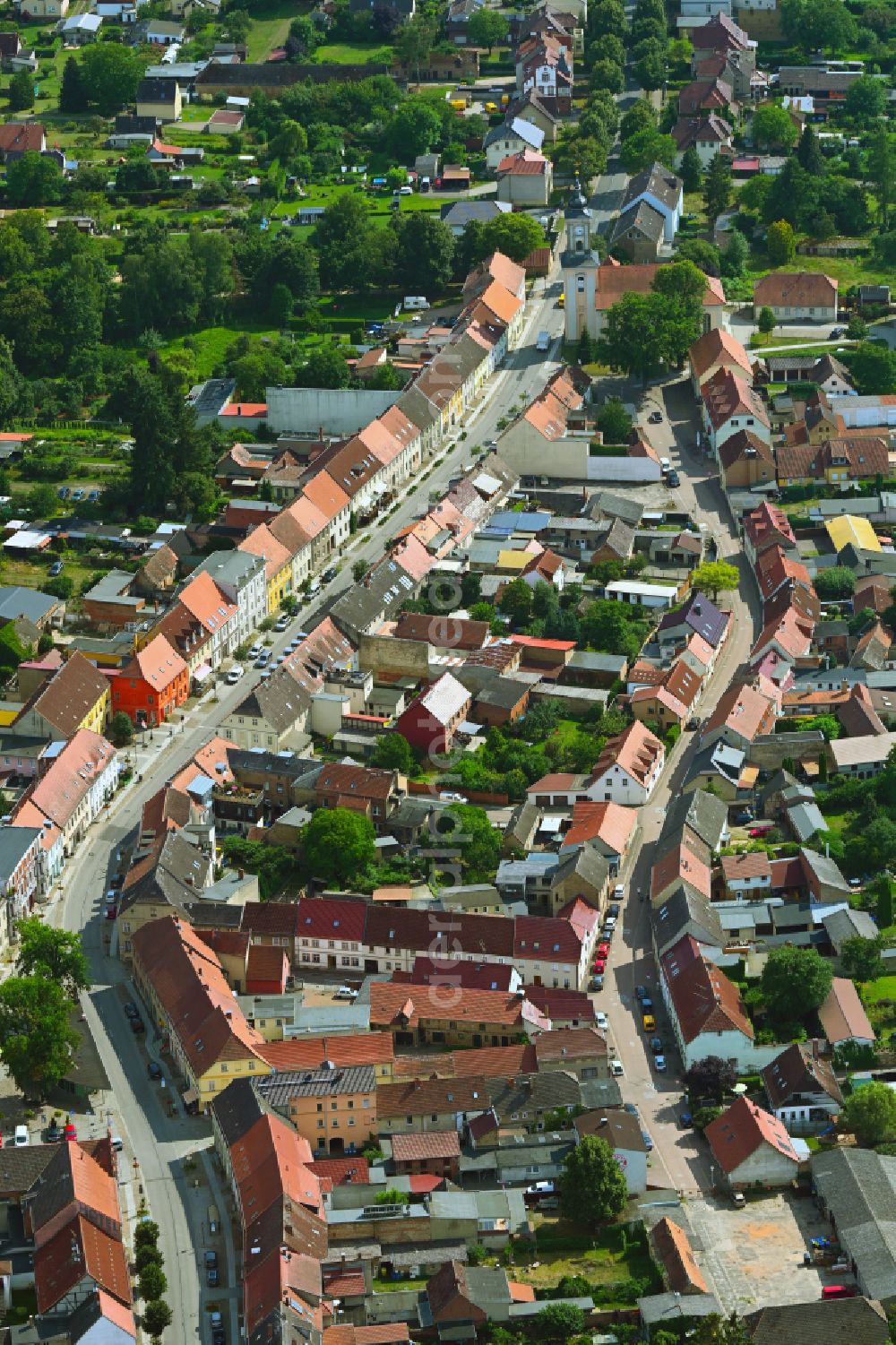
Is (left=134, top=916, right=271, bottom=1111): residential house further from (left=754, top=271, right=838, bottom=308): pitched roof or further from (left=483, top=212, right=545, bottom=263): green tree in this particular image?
(left=483, top=212, right=545, bottom=263): green tree

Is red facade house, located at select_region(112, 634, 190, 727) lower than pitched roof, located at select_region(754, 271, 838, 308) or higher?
lower

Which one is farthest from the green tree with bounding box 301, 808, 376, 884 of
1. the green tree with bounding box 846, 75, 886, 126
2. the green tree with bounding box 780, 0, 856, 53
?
the green tree with bounding box 780, 0, 856, 53

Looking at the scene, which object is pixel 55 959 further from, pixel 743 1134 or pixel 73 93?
pixel 73 93

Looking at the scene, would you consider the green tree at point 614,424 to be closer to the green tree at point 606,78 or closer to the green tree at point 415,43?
the green tree at point 606,78

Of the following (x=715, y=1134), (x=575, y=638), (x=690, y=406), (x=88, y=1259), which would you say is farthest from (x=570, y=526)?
(x=88, y=1259)

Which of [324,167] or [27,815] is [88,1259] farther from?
[324,167]

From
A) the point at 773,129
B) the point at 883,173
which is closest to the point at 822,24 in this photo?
the point at 773,129
